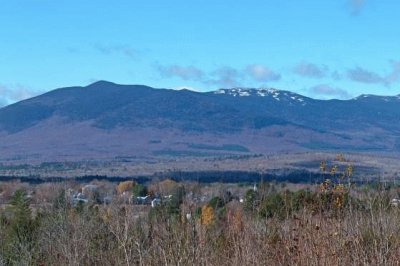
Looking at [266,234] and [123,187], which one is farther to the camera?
[123,187]

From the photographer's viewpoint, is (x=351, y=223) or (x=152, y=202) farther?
(x=152, y=202)

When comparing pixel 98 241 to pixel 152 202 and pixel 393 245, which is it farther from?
pixel 393 245

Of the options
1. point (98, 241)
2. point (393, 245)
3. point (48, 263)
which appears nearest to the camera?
point (393, 245)

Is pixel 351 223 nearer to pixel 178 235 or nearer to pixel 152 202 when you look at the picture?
pixel 178 235

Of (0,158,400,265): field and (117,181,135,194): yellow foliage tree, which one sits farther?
(117,181,135,194): yellow foliage tree

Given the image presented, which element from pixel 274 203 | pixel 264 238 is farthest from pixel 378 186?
pixel 274 203

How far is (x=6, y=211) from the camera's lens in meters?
20.1

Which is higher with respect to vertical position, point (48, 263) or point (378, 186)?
point (378, 186)

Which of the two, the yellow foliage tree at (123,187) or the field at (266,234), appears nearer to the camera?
the field at (266,234)

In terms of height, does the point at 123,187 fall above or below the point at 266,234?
above

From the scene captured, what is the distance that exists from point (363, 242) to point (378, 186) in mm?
592

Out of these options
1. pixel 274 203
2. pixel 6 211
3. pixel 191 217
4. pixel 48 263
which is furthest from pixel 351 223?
pixel 6 211

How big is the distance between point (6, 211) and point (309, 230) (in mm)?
13524

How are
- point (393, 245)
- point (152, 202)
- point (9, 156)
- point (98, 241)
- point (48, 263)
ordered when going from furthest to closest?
point (9, 156) → point (152, 202) → point (98, 241) → point (48, 263) → point (393, 245)
